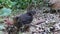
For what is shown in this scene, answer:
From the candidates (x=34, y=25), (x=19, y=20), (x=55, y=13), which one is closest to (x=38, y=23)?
(x=34, y=25)

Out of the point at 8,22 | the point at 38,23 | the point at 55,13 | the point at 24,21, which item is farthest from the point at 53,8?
the point at 8,22

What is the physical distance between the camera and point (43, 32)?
10.3 ft

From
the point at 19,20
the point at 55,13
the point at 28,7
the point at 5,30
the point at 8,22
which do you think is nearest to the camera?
the point at 8,22

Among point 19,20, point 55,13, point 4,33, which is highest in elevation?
point 19,20

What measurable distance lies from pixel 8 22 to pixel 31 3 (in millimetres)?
3550

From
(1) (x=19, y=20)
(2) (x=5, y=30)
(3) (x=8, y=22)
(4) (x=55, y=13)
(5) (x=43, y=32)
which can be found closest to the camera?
(3) (x=8, y=22)

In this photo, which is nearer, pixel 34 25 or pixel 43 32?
pixel 43 32

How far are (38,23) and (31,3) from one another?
6.07 ft

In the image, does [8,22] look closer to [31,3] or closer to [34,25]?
[34,25]

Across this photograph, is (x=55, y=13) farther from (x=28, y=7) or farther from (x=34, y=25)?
(x=34, y=25)

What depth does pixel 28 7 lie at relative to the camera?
507 cm

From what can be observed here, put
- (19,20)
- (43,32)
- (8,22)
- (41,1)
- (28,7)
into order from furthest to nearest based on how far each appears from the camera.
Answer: (41,1) → (28,7) → (43,32) → (19,20) → (8,22)

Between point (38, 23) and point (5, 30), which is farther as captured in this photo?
point (38, 23)

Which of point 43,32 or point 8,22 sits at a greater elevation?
point 8,22
